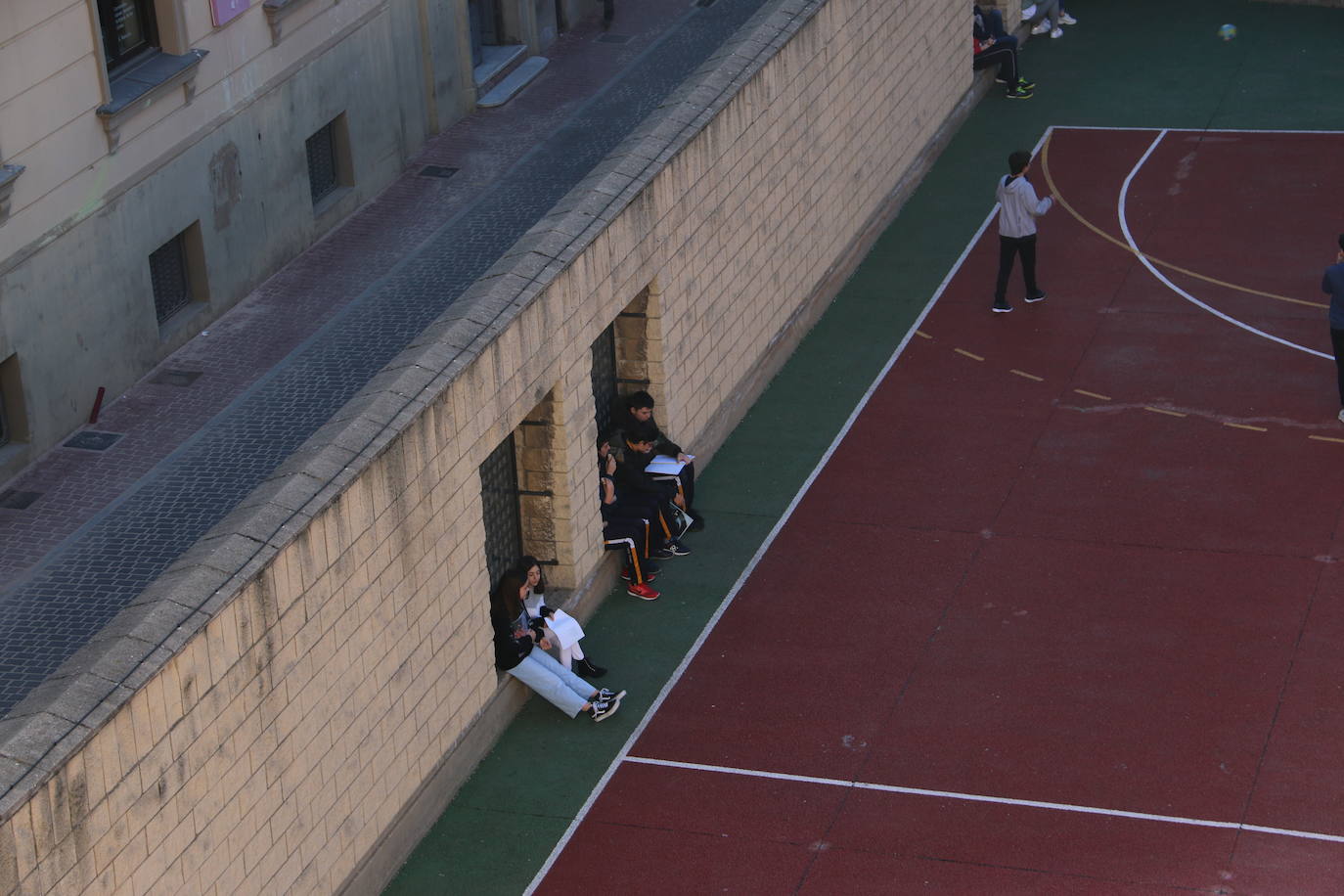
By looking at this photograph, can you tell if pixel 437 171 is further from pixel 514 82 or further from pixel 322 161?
pixel 514 82

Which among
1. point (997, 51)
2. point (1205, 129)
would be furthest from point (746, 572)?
point (997, 51)

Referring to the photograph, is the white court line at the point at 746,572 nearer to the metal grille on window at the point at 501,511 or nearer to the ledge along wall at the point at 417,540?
the ledge along wall at the point at 417,540

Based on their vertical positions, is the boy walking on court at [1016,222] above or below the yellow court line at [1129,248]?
above

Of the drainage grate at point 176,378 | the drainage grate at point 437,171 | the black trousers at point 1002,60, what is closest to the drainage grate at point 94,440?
the drainage grate at point 176,378

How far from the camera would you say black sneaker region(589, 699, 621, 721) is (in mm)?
18578

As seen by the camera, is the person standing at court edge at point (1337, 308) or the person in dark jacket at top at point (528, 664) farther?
the person standing at court edge at point (1337, 308)

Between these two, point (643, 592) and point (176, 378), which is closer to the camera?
point (643, 592)

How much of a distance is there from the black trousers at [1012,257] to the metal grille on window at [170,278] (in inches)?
342

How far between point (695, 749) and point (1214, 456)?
6.67 meters

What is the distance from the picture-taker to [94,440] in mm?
20188

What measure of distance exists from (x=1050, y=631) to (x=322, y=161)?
1000 centimetres

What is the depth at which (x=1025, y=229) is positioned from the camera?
81.5 feet

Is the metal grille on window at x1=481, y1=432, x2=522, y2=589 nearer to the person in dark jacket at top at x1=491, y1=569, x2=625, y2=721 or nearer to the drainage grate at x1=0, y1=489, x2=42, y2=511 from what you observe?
the person in dark jacket at top at x1=491, y1=569, x2=625, y2=721

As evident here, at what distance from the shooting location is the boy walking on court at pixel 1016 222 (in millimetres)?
24719
